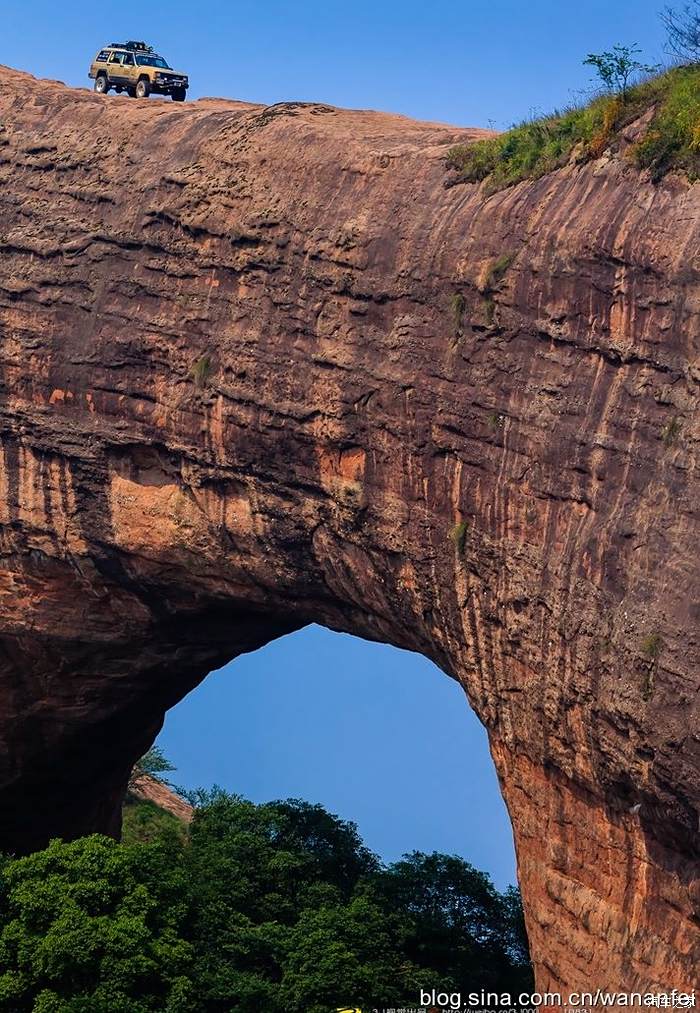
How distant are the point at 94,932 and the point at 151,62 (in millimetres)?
15033

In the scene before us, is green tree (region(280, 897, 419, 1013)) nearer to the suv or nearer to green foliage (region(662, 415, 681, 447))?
green foliage (region(662, 415, 681, 447))

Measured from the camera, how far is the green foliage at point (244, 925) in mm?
20219

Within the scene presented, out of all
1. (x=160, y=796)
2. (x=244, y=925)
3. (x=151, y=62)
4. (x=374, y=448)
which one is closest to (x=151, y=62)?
(x=151, y=62)

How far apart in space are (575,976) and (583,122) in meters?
8.83

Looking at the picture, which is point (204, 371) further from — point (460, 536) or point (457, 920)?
point (457, 920)

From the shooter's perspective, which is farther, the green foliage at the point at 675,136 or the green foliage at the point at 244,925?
the green foliage at the point at 244,925

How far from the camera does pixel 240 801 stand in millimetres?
26656

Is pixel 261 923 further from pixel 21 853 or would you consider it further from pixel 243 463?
pixel 243 463

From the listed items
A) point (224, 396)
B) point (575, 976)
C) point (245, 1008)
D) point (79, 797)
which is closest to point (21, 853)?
point (79, 797)

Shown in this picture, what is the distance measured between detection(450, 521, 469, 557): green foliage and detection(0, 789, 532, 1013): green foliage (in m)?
6.85

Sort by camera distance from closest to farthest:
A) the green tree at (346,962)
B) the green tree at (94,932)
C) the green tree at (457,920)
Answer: the green tree at (94,932), the green tree at (346,962), the green tree at (457,920)

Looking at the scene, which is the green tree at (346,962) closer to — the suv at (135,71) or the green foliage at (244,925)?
the green foliage at (244,925)

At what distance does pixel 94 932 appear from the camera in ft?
66.4

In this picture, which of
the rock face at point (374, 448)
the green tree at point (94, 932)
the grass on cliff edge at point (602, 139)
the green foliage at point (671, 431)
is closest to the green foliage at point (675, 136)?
the grass on cliff edge at point (602, 139)
